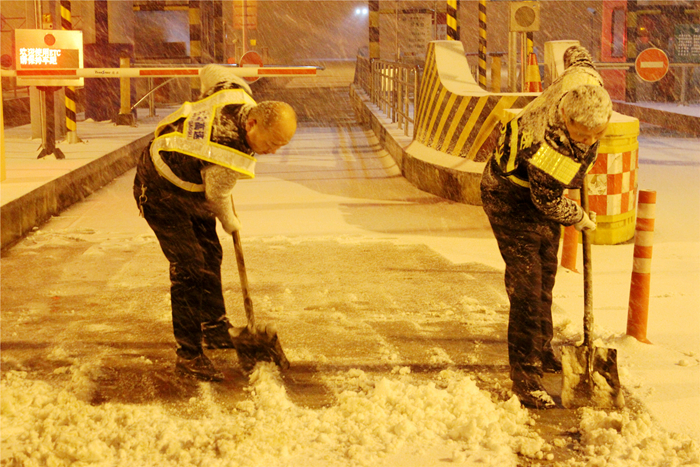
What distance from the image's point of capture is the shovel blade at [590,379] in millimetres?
3928

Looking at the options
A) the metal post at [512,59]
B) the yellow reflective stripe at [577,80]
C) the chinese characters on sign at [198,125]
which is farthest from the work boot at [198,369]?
the metal post at [512,59]

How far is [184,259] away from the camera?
4.25 metres

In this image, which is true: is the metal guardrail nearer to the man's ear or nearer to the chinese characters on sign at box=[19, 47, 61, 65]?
the chinese characters on sign at box=[19, 47, 61, 65]

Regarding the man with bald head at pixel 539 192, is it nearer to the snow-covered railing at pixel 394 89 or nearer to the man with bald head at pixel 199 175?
the man with bald head at pixel 199 175

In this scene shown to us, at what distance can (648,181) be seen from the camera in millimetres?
10172

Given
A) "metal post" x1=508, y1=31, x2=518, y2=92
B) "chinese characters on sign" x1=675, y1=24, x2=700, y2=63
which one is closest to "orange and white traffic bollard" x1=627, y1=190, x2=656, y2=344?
"metal post" x1=508, y1=31, x2=518, y2=92

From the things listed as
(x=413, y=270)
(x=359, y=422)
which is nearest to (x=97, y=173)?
(x=413, y=270)

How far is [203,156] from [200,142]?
0.07 meters

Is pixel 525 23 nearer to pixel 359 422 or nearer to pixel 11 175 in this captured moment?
pixel 11 175

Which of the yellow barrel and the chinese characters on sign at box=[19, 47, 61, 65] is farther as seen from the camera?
the chinese characters on sign at box=[19, 47, 61, 65]

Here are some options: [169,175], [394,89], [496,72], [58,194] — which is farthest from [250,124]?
[496,72]

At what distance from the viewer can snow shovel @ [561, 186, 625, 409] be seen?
3934mm

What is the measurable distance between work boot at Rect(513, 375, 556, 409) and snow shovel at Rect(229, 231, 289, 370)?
1.14 meters

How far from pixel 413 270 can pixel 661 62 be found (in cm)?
1034
